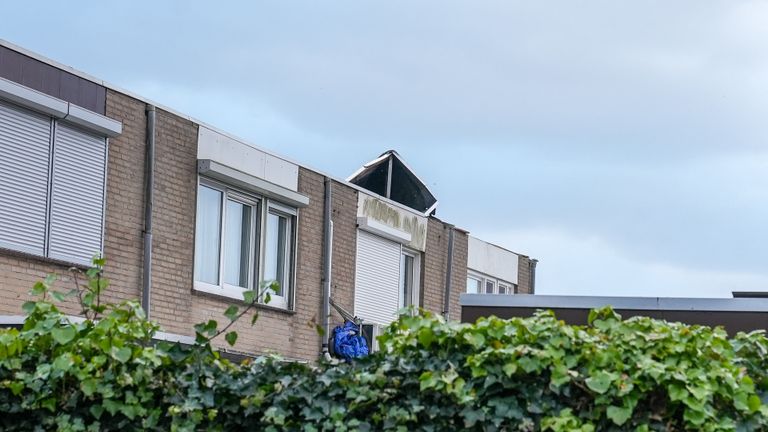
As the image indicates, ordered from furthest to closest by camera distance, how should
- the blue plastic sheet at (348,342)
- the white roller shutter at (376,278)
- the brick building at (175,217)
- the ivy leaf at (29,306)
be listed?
the white roller shutter at (376,278) < the blue plastic sheet at (348,342) < the brick building at (175,217) < the ivy leaf at (29,306)

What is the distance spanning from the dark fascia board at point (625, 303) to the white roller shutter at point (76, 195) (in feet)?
19.0

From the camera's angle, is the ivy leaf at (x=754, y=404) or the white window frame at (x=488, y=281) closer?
the ivy leaf at (x=754, y=404)

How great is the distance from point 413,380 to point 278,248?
1462cm

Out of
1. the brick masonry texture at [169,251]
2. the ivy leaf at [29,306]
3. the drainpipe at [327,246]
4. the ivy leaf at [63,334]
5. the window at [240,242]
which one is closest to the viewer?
the ivy leaf at [63,334]

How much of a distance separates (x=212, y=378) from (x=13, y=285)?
899cm

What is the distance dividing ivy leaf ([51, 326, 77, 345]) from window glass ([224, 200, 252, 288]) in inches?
496

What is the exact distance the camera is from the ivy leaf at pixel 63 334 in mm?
6297

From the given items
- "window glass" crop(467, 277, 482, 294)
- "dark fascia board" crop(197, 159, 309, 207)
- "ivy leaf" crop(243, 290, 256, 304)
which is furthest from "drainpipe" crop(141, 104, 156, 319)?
"window glass" crop(467, 277, 482, 294)

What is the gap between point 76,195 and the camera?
51.4 feet

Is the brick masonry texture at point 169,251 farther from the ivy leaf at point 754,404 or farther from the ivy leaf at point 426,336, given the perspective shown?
the ivy leaf at point 754,404

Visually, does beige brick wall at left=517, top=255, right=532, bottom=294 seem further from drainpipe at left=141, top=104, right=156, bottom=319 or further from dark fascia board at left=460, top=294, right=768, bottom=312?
dark fascia board at left=460, top=294, right=768, bottom=312

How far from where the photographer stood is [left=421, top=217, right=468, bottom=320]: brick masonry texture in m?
25.4

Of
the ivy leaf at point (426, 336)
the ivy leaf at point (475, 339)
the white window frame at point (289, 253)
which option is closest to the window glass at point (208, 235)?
the white window frame at point (289, 253)

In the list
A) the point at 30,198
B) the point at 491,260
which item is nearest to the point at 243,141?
the point at 30,198
